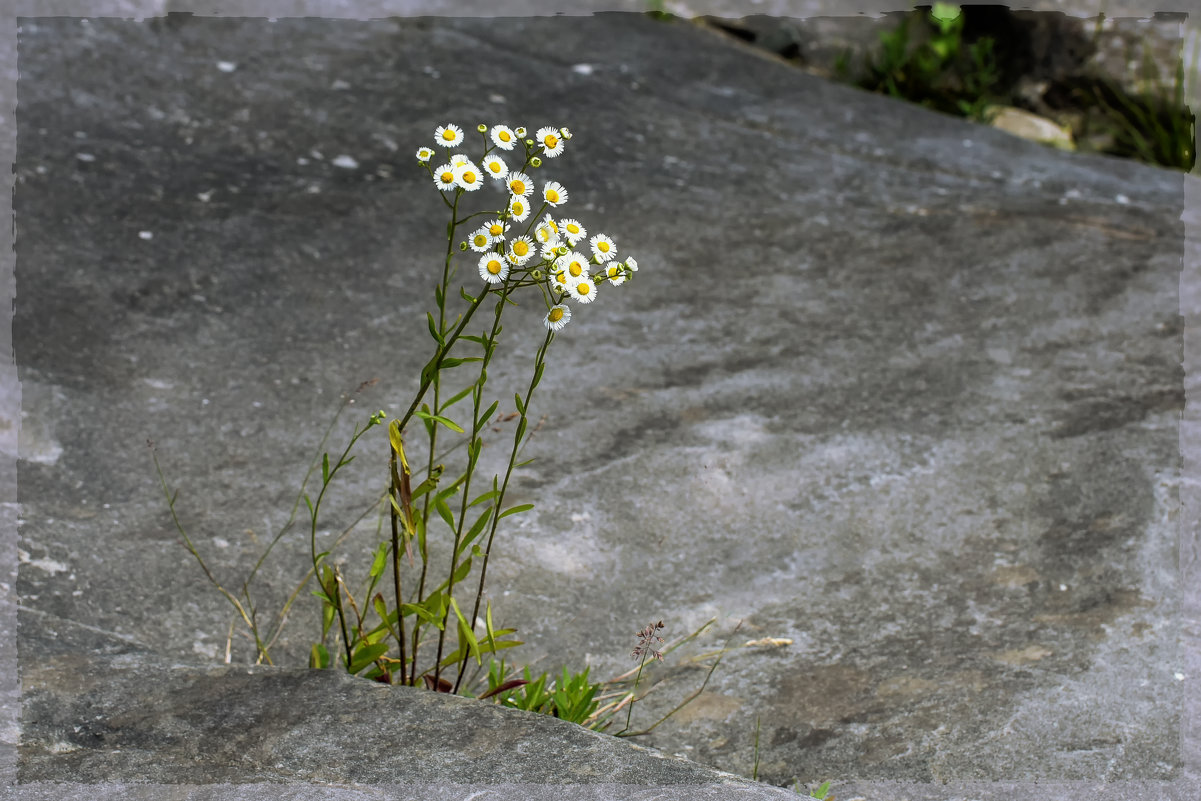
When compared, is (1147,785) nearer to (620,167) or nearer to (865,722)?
(865,722)

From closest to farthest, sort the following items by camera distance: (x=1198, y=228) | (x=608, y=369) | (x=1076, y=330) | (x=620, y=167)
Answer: (x=608, y=369) < (x=1076, y=330) < (x=1198, y=228) < (x=620, y=167)

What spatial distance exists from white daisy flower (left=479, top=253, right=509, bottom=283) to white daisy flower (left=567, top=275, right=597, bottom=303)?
93 millimetres

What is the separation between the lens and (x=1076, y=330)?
9.62 feet

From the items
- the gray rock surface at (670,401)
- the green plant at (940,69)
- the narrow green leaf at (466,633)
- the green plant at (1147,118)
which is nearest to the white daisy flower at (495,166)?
the narrow green leaf at (466,633)

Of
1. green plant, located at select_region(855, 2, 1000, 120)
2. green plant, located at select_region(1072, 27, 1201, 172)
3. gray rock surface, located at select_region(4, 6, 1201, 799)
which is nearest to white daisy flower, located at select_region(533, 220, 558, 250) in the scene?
gray rock surface, located at select_region(4, 6, 1201, 799)

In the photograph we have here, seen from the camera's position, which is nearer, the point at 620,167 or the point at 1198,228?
the point at 1198,228

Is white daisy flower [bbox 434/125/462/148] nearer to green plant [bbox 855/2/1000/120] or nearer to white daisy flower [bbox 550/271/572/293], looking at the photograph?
white daisy flower [bbox 550/271/572/293]

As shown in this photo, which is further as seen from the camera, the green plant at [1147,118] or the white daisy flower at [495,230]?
the green plant at [1147,118]

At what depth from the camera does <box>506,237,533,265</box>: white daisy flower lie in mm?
1275

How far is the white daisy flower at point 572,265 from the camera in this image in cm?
122

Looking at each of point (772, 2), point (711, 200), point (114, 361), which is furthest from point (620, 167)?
point (772, 2)

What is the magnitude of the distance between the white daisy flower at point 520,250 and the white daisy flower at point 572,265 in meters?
0.06

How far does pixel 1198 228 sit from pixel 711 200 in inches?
61.9

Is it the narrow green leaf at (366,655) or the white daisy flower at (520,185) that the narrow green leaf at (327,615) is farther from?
→ the white daisy flower at (520,185)
